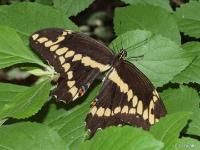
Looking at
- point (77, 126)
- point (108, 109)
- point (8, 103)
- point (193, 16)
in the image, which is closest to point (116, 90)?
point (108, 109)

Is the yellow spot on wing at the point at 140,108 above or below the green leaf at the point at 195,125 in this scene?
above

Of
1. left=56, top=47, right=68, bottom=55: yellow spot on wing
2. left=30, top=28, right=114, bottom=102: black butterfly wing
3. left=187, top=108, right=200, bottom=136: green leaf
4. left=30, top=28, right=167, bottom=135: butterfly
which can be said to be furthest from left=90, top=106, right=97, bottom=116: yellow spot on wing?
left=187, top=108, right=200, bottom=136: green leaf

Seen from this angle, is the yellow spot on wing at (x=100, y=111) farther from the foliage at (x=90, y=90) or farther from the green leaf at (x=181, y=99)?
the green leaf at (x=181, y=99)

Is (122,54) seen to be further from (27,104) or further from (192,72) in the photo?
(27,104)

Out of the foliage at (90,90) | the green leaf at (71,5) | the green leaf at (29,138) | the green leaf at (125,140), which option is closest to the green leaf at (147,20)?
the foliage at (90,90)

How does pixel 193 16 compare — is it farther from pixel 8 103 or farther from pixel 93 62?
pixel 8 103

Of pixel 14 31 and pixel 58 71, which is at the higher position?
pixel 14 31

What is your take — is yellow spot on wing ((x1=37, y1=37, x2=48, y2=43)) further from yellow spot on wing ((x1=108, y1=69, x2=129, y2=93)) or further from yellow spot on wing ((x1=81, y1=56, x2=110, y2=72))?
yellow spot on wing ((x1=108, y1=69, x2=129, y2=93))
